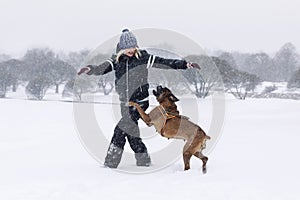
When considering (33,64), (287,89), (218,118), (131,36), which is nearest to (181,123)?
(131,36)

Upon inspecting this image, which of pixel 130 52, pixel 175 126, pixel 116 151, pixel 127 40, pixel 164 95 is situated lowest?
pixel 116 151

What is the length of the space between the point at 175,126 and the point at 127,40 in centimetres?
125

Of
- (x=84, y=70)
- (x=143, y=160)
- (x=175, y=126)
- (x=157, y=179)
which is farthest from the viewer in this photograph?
(x=143, y=160)

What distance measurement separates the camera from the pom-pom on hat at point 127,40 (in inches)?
188

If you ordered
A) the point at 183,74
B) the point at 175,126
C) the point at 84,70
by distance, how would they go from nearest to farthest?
1. the point at 175,126
2. the point at 84,70
3. the point at 183,74

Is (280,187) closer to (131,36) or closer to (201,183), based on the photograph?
(201,183)

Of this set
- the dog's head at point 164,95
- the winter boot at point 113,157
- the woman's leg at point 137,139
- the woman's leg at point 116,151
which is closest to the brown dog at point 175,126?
the dog's head at point 164,95

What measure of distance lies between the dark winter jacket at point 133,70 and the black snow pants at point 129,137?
0.15 m

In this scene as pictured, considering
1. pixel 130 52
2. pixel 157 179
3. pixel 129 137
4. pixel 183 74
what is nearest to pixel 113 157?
pixel 129 137

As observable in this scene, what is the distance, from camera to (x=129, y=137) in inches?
193

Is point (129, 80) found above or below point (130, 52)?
below

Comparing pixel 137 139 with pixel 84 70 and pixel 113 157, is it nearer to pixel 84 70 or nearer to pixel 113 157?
pixel 113 157

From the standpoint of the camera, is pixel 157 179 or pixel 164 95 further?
pixel 164 95

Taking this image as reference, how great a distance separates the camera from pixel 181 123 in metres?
4.51
